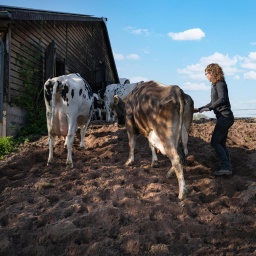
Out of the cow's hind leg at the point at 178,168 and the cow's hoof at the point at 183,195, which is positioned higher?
the cow's hind leg at the point at 178,168

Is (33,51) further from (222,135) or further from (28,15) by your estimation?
(222,135)

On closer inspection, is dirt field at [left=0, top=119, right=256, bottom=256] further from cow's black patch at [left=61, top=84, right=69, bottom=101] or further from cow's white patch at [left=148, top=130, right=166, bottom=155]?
cow's black patch at [left=61, top=84, right=69, bottom=101]

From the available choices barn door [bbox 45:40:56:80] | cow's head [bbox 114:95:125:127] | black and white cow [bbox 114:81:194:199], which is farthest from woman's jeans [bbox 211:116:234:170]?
barn door [bbox 45:40:56:80]

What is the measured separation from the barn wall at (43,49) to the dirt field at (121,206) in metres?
3.34

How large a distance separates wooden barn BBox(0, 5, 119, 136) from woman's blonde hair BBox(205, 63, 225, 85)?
18.0 feet

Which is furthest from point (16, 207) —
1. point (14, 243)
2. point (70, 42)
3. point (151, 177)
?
point (70, 42)

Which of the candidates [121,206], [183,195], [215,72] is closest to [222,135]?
[215,72]

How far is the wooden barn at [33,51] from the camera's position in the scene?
9852 mm

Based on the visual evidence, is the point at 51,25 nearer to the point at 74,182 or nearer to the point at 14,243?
the point at 74,182

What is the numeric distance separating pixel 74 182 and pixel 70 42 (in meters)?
12.0

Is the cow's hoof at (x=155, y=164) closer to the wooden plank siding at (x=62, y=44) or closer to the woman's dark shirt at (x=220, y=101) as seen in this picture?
the woman's dark shirt at (x=220, y=101)

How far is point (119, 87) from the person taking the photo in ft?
52.6

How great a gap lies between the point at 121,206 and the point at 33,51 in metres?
8.71

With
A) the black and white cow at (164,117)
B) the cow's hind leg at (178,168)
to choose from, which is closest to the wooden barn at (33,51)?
the black and white cow at (164,117)
